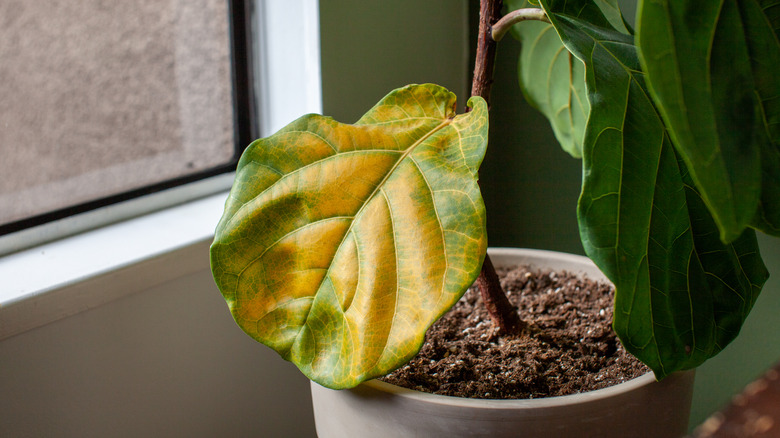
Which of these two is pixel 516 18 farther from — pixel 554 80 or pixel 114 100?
pixel 114 100

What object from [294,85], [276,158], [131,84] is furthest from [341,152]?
[131,84]

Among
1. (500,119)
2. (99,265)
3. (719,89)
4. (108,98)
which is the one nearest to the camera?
(719,89)

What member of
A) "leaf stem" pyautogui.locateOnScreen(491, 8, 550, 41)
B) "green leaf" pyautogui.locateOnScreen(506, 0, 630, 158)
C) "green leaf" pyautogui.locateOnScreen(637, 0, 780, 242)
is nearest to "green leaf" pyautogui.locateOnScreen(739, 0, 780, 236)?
"green leaf" pyautogui.locateOnScreen(637, 0, 780, 242)

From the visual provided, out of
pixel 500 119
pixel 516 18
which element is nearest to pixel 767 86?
pixel 516 18

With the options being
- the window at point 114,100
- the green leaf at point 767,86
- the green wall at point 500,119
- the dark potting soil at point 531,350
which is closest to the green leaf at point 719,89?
the green leaf at point 767,86

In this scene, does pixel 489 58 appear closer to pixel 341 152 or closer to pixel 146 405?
pixel 341 152

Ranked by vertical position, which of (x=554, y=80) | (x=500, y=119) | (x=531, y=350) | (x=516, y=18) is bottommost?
(x=531, y=350)
